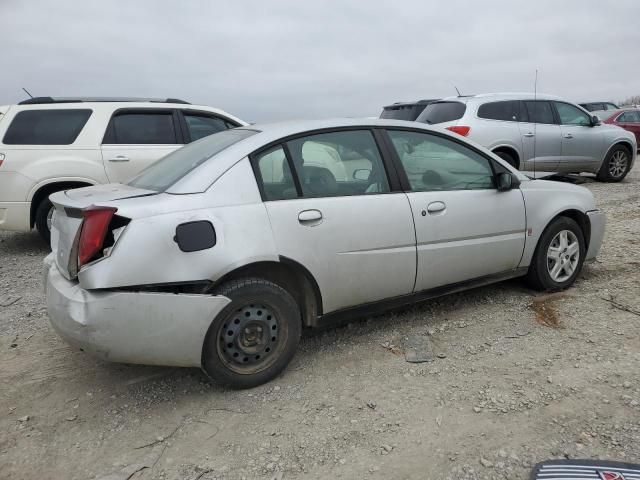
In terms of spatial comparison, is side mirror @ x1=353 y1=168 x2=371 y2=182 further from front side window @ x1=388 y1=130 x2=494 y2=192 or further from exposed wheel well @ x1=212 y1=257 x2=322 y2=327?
exposed wheel well @ x1=212 y1=257 x2=322 y2=327

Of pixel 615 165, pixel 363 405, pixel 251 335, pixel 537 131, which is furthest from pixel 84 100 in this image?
pixel 615 165

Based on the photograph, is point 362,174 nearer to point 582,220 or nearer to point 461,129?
point 582,220

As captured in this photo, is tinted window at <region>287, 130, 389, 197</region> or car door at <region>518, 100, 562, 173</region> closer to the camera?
tinted window at <region>287, 130, 389, 197</region>

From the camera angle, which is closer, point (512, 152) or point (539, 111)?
point (512, 152)

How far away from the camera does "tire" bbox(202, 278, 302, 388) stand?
2744 millimetres

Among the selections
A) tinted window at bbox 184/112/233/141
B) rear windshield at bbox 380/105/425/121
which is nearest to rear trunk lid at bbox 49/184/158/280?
tinted window at bbox 184/112/233/141

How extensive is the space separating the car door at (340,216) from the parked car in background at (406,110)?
6.20m

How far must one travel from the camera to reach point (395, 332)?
11.9 ft

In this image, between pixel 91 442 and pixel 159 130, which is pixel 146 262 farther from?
pixel 159 130

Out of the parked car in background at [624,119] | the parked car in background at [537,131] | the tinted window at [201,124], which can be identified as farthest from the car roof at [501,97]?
the parked car in background at [624,119]

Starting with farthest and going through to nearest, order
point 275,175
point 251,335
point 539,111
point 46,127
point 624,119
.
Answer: point 624,119, point 539,111, point 46,127, point 275,175, point 251,335

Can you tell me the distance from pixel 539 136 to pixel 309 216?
23.5 ft

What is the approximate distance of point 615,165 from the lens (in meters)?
10.0

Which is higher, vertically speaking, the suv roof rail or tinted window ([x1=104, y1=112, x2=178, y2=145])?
the suv roof rail
